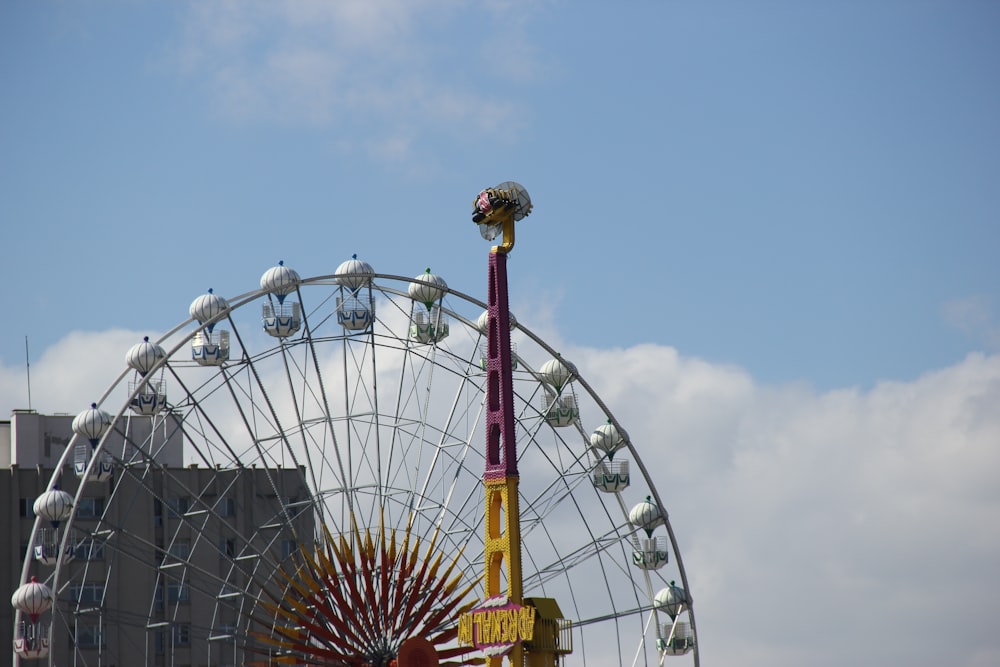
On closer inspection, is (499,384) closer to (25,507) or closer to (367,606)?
(367,606)

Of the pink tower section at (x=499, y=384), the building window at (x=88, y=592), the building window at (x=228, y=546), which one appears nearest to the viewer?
the pink tower section at (x=499, y=384)

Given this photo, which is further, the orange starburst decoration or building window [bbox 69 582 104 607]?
building window [bbox 69 582 104 607]

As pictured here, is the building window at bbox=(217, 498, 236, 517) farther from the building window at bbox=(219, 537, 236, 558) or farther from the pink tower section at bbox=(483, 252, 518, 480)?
the pink tower section at bbox=(483, 252, 518, 480)

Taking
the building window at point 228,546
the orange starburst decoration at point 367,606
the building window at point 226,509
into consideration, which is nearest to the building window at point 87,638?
Answer: the building window at point 228,546

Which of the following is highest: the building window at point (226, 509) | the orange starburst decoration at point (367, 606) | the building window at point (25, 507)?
the building window at point (226, 509)

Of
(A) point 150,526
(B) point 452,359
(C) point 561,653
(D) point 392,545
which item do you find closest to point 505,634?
(C) point 561,653

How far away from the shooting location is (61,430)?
75938mm

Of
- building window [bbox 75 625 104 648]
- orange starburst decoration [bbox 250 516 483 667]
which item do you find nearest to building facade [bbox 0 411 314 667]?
building window [bbox 75 625 104 648]

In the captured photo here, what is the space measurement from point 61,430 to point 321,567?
34987 mm

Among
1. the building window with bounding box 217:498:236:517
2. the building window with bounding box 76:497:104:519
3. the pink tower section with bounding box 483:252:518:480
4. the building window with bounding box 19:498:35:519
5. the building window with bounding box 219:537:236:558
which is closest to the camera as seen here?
the pink tower section with bounding box 483:252:518:480

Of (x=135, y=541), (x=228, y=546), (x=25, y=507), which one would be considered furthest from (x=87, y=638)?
(x=228, y=546)

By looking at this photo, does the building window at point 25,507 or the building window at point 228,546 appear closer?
the building window at point 25,507

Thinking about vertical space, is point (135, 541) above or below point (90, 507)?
below

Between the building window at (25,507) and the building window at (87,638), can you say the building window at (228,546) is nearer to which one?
the building window at (87,638)
